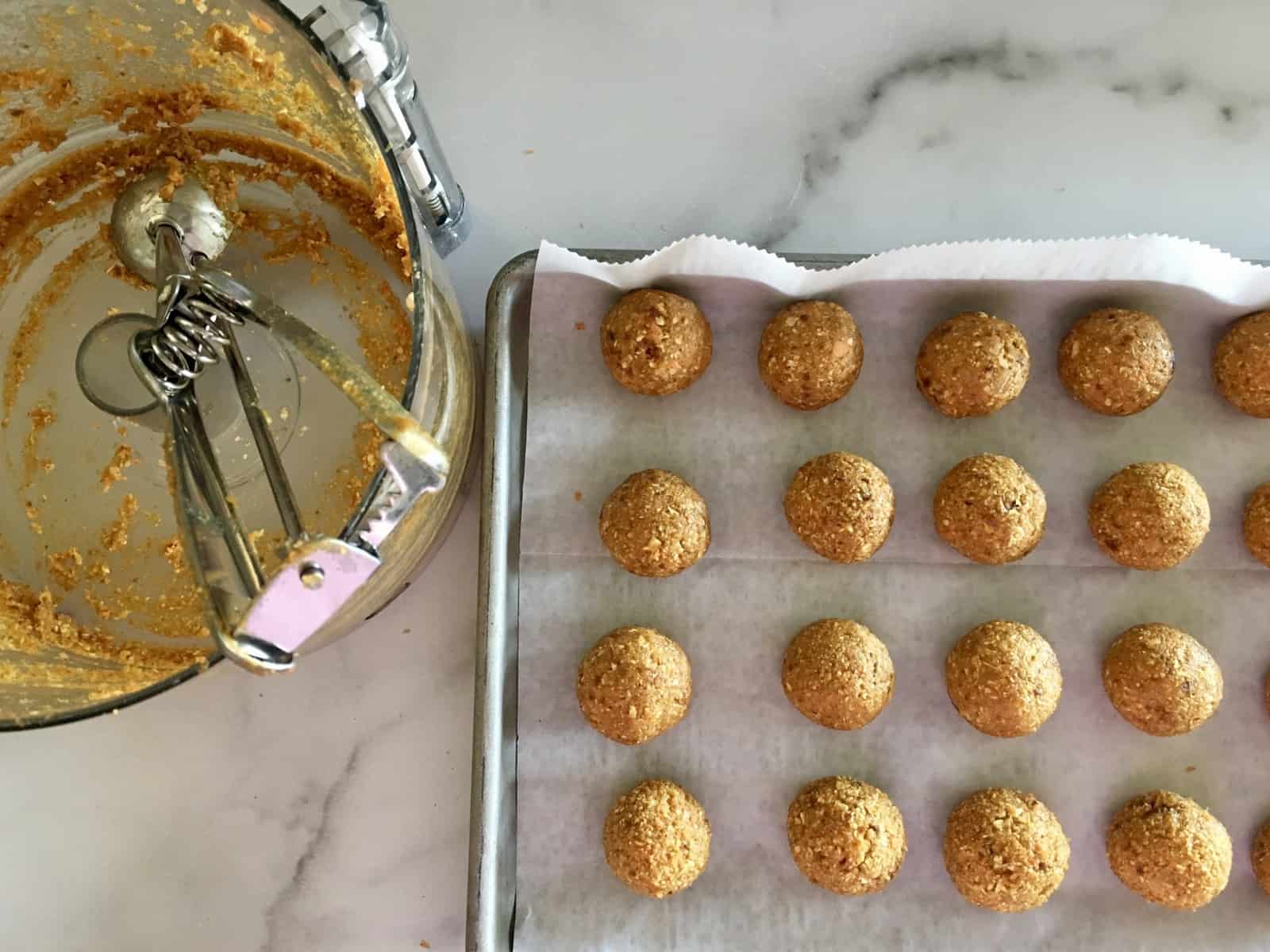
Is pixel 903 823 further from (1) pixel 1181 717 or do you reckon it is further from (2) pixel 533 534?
(2) pixel 533 534

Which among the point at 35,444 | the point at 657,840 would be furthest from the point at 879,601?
the point at 35,444

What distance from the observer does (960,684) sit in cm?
111

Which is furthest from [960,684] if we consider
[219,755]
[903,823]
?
[219,755]

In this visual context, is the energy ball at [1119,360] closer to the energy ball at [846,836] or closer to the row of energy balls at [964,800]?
the row of energy balls at [964,800]

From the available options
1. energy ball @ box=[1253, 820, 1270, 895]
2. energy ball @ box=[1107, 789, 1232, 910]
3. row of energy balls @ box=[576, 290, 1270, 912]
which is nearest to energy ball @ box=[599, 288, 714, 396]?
row of energy balls @ box=[576, 290, 1270, 912]

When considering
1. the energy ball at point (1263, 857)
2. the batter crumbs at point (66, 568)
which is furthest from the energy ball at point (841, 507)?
the batter crumbs at point (66, 568)

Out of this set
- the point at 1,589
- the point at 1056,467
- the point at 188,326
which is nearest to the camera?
the point at 188,326

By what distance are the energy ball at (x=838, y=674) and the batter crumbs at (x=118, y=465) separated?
754mm

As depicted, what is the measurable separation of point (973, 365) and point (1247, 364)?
1.00 feet

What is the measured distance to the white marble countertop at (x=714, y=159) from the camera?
1.19m

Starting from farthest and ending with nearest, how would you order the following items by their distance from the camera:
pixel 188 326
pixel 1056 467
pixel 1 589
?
pixel 1056 467, pixel 1 589, pixel 188 326

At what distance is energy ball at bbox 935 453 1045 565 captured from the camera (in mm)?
1096

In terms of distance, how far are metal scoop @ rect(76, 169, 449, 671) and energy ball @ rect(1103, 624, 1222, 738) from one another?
2.53 feet

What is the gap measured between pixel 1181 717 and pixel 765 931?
19.9 inches
